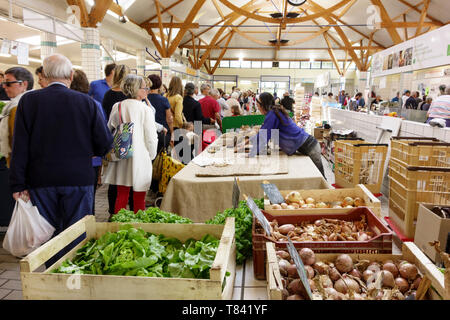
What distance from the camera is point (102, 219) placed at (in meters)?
4.19

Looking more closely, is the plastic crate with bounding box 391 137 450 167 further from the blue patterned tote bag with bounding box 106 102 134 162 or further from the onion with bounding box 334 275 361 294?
the blue patterned tote bag with bounding box 106 102 134 162

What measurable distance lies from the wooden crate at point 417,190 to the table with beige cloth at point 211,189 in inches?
32.7

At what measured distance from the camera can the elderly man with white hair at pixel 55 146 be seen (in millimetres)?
2119

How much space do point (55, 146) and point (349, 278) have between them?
1861 millimetres

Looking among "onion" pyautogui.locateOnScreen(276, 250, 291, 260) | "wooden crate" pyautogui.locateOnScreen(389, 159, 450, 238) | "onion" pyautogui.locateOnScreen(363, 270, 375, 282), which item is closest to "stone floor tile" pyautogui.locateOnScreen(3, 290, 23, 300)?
"onion" pyautogui.locateOnScreen(276, 250, 291, 260)

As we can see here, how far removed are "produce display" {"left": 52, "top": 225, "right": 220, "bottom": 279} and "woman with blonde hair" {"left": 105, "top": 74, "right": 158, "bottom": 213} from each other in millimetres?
1464

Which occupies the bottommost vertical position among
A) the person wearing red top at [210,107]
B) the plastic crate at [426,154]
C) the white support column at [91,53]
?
the plastic crate at [426,154]

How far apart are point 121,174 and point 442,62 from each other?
6563 mm

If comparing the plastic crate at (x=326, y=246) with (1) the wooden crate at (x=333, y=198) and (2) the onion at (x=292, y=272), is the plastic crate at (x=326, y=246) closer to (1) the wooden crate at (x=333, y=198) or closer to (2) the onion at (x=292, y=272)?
(2) the onion at (x=292, y=272)

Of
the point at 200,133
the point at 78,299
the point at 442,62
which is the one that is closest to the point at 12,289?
the point at 78,299

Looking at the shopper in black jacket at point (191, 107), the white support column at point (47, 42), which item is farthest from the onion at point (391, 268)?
the white support column at point (47, 42)

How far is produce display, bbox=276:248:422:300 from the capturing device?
1.34 meters
